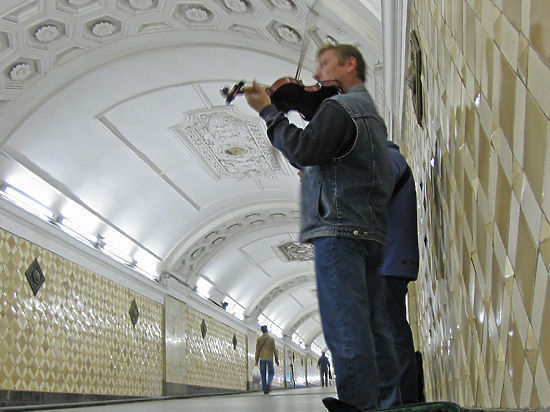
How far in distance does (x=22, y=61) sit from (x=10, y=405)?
15.6ft

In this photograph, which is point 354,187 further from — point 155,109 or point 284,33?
point 155,109

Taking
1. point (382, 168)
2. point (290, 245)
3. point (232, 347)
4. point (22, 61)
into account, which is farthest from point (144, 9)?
point (232, 347)

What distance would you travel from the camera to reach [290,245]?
2011cm

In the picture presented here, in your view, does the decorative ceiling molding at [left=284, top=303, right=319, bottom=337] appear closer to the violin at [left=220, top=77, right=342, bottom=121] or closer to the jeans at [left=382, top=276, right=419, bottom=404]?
the jeans at [left=382, top=276, right=419, bottom=404]

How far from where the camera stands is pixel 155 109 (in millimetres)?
10789

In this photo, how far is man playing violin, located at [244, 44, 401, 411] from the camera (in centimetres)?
206

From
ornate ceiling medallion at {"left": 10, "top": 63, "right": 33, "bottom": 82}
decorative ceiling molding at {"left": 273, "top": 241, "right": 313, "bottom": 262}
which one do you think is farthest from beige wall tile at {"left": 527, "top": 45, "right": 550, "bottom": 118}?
decorative ceiling molding at {"left": 273, "top": 241, "right": 313, "bottom": 262}

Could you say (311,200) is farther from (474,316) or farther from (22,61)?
(22,61)

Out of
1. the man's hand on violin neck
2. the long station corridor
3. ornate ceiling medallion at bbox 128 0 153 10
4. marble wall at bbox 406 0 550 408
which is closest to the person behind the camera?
marble wall at bbox 406 0 550 408

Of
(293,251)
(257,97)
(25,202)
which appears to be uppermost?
(293,251)

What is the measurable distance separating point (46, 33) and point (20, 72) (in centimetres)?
82

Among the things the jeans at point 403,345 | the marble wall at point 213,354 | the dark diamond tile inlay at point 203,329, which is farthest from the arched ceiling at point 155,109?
the jeans at point 403,345

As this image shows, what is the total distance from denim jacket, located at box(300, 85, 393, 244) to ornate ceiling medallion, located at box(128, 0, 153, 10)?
6198 millimetres

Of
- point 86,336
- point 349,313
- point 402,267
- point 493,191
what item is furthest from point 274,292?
point 493,191
